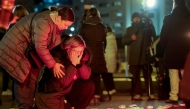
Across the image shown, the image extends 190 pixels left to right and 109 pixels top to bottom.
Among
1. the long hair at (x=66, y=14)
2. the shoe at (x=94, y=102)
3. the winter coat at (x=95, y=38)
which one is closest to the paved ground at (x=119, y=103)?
the shoe at (x=94, y=102)

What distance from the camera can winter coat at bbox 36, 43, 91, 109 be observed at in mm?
4961

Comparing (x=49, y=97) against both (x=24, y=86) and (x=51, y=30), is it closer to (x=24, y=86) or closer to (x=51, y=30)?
(x=24, y=86)

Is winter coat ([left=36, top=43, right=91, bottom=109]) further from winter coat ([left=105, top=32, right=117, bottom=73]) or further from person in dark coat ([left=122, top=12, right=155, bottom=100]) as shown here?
winter coat ([left=105, top=32, right=117, bottom=73])

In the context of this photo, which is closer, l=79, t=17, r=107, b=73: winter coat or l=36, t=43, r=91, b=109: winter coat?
l=36, t=43, r=91, b=109: winter coat

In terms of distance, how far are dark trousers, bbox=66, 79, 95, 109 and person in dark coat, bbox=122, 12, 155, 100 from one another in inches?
127

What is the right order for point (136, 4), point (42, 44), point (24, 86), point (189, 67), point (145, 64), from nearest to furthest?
point (189, 67)
point (42, 44)
point (24, 86)
point (145, 64)
point (136, 4)

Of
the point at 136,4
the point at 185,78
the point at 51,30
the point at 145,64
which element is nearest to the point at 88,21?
the point at 145,64

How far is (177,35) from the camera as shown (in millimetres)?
7609

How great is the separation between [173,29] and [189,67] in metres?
5.19

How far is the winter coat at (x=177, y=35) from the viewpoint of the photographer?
7.62m

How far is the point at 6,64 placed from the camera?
509 centimetres

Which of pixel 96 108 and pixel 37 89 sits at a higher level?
pixel 37 89

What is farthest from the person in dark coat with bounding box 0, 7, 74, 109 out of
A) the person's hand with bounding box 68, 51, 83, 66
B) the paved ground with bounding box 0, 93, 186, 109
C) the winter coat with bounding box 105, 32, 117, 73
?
the winter coat with bounding box 105, 32, 117, 73

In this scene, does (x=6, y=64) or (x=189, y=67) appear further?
(x=6, y=64)
